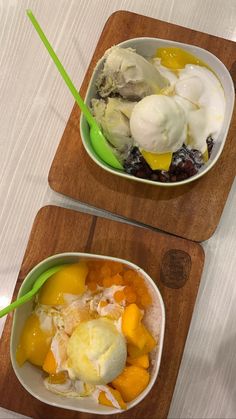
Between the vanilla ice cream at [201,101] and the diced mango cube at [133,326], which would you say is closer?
the diced mango cube at [133,326]

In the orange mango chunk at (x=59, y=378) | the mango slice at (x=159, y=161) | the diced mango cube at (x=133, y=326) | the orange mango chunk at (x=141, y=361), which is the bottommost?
the orange mango chunk at (x=59, y=378)

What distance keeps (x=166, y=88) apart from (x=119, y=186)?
8.0 inches

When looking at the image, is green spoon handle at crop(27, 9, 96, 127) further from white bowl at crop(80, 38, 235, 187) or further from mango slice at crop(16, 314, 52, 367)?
mango slice at crop(16, 314, 52, 367)

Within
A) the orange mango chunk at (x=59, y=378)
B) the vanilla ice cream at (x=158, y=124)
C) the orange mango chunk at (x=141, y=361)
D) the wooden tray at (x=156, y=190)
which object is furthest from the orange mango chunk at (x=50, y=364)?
the vanilla ice cream at (x=158, y=124)

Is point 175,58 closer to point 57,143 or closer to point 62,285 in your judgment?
point 57,143

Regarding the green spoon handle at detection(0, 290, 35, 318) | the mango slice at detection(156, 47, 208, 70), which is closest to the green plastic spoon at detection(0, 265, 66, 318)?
the green spoon handle at detection(0, 290, 35, 318)

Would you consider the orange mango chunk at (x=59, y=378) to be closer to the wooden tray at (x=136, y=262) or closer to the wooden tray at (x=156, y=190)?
the wooden tray at (x=136, y=262)

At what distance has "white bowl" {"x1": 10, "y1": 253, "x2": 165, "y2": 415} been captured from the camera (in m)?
0.73

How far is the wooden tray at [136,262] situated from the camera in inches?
32.0

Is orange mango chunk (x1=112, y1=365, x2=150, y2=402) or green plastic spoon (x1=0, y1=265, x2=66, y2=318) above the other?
green plastic spoon (x1=0, y1=265, x2=66, y2=318)

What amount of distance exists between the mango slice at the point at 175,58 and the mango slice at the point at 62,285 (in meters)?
0.42

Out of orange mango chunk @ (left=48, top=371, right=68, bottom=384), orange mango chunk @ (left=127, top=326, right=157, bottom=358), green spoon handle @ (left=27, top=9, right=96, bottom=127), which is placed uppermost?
green spoon handle @ (left=27, top=9, right=96, bottom=127)

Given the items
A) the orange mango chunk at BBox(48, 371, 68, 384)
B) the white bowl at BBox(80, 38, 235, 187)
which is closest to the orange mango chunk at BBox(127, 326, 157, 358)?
the orange mango chunk at BBox(48, 371, 68, 384)

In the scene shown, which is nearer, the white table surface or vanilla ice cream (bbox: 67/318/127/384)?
vanilla ice cream (bbox: 67/318/127/384)
